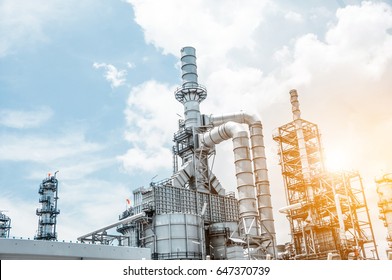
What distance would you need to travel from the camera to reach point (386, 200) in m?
49.7

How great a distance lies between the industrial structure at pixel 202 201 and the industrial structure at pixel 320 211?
4.05 metres

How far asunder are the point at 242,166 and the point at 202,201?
7.55 meters

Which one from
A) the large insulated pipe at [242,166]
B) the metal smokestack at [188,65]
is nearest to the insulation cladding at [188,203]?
the large insulated pipe at [242,166]

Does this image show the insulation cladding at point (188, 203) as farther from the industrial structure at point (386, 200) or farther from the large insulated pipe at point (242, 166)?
the industrial structure at point (386, 200)

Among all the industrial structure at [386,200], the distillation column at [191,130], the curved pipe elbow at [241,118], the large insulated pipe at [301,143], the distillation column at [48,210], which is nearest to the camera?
the industrial structure at [386,200]

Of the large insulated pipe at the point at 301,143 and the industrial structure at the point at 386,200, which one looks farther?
the large insulated pipe at the point at 301,143

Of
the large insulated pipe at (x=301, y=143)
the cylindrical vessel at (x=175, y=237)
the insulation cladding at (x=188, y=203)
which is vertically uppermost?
the large insulated pipe at (x=301, y=143)

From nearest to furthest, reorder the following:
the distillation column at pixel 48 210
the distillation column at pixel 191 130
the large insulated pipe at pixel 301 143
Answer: the large insulated pipe at pixel 301 143
the distillation column at pixel 191 130
the distillation column at pixel 48 210

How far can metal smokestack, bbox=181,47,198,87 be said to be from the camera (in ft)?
203

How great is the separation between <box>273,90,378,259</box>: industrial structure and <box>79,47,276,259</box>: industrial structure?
405cm

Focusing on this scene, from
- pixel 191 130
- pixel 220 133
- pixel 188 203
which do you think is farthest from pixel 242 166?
pixel 191 130

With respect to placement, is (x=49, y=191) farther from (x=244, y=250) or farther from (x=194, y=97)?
(x=244, y=250)

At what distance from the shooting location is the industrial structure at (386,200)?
4900cm
